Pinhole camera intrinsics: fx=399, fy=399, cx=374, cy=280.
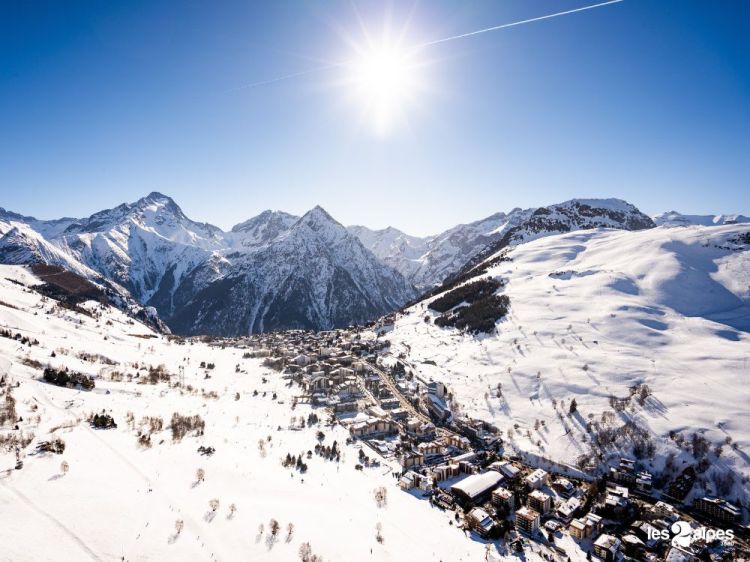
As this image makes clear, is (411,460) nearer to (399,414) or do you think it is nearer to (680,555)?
(399,414)

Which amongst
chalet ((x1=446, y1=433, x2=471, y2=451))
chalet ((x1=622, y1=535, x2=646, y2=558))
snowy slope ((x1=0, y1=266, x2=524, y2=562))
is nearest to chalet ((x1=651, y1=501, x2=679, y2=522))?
chalet ((x1=622, y1=535, x2=646, y2=558))

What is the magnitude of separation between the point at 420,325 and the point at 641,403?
70744 millimetres

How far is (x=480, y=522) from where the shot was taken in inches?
1480

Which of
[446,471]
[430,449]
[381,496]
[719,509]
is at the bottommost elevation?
[719,509]

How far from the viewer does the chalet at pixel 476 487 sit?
42719 millimetres

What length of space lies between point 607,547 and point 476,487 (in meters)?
12.8

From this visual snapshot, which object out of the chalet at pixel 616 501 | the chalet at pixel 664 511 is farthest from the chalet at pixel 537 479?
the chalet at pixel 664 511

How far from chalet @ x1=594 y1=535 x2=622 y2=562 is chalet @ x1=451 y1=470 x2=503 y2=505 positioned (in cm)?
1084

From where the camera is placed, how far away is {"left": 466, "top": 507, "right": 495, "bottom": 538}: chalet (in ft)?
121

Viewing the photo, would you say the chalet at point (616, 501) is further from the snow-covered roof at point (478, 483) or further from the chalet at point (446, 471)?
the chalet at point (446, 471)

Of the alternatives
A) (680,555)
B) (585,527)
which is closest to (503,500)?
(585,527)

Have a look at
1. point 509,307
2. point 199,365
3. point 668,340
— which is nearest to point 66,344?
point 199,365

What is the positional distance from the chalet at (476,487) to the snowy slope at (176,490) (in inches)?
157

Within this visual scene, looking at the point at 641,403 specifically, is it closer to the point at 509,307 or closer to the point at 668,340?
the point at 668,340
